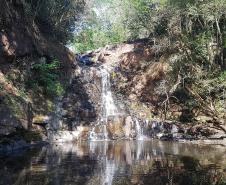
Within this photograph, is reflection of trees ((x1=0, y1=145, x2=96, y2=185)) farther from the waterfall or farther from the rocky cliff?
the waterfall

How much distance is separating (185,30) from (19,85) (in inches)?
519

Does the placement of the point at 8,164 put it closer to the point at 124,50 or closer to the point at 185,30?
the point at 185,30

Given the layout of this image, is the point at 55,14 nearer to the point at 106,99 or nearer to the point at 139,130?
the point at 106,99

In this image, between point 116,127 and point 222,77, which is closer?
point 222,77

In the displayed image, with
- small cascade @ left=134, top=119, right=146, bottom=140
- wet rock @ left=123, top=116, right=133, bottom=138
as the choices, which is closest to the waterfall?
wet rock @ left=123, top=116, right=133, bottom=138

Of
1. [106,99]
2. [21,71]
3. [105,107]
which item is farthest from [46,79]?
[106,99]

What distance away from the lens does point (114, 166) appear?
15898 mm

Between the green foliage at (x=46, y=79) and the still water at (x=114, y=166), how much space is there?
21.5ft

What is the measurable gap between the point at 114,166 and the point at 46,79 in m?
13.2

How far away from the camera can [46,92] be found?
91.0ft

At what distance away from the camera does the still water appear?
12932 mm

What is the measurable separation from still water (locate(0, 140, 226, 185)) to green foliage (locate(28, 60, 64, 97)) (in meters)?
6.57

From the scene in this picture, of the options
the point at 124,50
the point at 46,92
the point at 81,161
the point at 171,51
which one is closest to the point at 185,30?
the point at 171,51

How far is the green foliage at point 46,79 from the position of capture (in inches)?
1074
